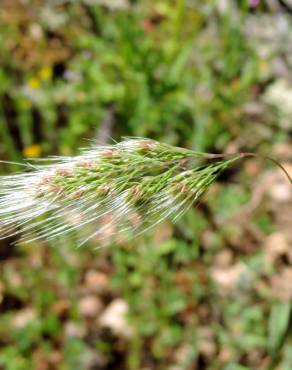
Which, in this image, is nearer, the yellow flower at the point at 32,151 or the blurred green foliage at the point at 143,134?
the blurred green foliage at the point at 143,134

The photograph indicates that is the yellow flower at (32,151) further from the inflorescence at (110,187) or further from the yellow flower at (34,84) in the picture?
the inflorescence at (110,187)

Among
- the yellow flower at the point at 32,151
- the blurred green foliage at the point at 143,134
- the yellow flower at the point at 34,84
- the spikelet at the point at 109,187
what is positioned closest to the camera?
the spikelet at the point at 109,187

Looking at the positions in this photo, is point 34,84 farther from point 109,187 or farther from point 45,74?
point 109,187

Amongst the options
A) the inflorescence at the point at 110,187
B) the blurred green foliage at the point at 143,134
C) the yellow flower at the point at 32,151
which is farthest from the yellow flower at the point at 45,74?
the inflorescence at the point at 110,187

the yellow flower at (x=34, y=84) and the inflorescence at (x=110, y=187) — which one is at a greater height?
the yellow flower at (x=34, y=84)

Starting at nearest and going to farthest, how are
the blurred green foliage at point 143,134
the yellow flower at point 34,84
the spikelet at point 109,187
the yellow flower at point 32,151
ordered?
the spikelet at point 109,187, the blurred green foliage at point 143,134, the yellow flower at point 32,151, the yellow flower at point 34,84

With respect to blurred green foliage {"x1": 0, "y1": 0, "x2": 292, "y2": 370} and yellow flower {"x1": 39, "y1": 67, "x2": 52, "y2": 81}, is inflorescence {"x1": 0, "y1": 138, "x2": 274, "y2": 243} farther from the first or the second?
yellow flower {"x1": 39, "y1": 67, "x2": 52, "y2": 81}
